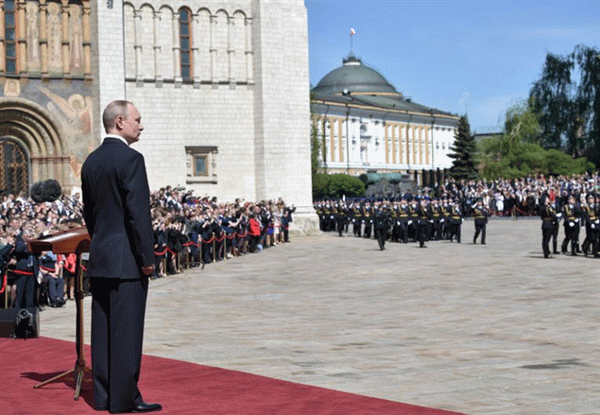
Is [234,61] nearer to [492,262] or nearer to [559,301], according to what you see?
[492,262]

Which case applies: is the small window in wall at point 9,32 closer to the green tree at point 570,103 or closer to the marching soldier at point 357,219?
the marching soldier at point 357,219

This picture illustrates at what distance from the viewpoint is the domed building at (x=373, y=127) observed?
324 feet

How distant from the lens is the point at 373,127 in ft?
349

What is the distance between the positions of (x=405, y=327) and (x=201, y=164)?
84.4ft

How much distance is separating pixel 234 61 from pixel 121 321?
→ 33.0m

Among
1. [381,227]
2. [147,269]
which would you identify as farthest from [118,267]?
[381,227]

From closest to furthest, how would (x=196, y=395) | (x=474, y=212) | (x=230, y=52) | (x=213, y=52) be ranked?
(x=196, y=395)
(x=474, y=212)
(x=213, y=52)
(x=230, y=52)

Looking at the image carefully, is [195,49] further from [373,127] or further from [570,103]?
[373,127]

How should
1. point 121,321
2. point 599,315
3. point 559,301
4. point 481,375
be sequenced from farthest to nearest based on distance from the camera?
point 559,301 < point 599,315 < point 481,375 < point 121,321

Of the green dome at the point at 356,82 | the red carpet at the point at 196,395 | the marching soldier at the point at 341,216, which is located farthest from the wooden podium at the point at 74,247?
the green dome at the point at 356,82

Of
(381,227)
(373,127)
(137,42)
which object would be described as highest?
(373,127)

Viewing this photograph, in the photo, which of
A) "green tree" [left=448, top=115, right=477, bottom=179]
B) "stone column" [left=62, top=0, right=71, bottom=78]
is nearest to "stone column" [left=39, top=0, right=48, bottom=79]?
"stone column" [left=62, top=0, right=71, bottom=78]

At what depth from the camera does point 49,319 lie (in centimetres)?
1586

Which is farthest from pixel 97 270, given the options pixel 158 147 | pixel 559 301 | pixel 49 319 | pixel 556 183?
pixel 556 183
